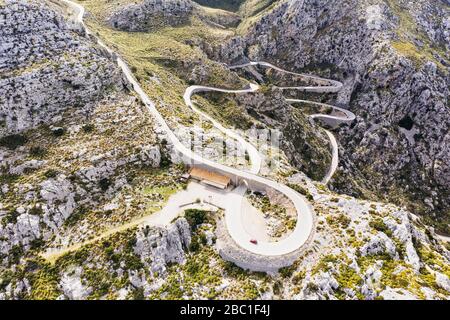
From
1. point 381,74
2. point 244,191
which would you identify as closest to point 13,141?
point 244,191

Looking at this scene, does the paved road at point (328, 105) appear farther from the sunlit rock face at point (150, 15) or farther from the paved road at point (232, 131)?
the paved road at point (232, 131)

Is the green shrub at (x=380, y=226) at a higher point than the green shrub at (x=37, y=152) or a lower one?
higher

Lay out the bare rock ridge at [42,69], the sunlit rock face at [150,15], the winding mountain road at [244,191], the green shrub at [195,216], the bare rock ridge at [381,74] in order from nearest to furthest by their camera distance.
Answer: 1. the winding mountain road at [244,191]
2. the green shrub at [195,216]
3. the bare rock ridge at [42,69]
4. the bare rock ridge at [381,74]
5. the sunlit rock face at [150,15]

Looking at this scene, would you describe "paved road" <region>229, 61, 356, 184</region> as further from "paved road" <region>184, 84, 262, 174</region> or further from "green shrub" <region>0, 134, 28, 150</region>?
"green shrub" <region>0, 134, 28, 150</region>

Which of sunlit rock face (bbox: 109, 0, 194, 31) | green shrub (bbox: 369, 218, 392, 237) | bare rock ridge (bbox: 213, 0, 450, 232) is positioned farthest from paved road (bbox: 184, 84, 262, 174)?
sunlit rock face (bbox: 109, 0, 194, 31)

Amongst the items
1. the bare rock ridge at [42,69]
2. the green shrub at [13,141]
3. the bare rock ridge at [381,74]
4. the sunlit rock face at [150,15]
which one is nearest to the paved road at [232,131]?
the bare rock ridge at [42,69]

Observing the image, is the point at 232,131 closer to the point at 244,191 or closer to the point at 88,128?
the point at 244,191

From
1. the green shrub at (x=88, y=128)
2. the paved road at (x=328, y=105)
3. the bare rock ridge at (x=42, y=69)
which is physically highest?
the bare rock ridge at (x=42, y=69)
